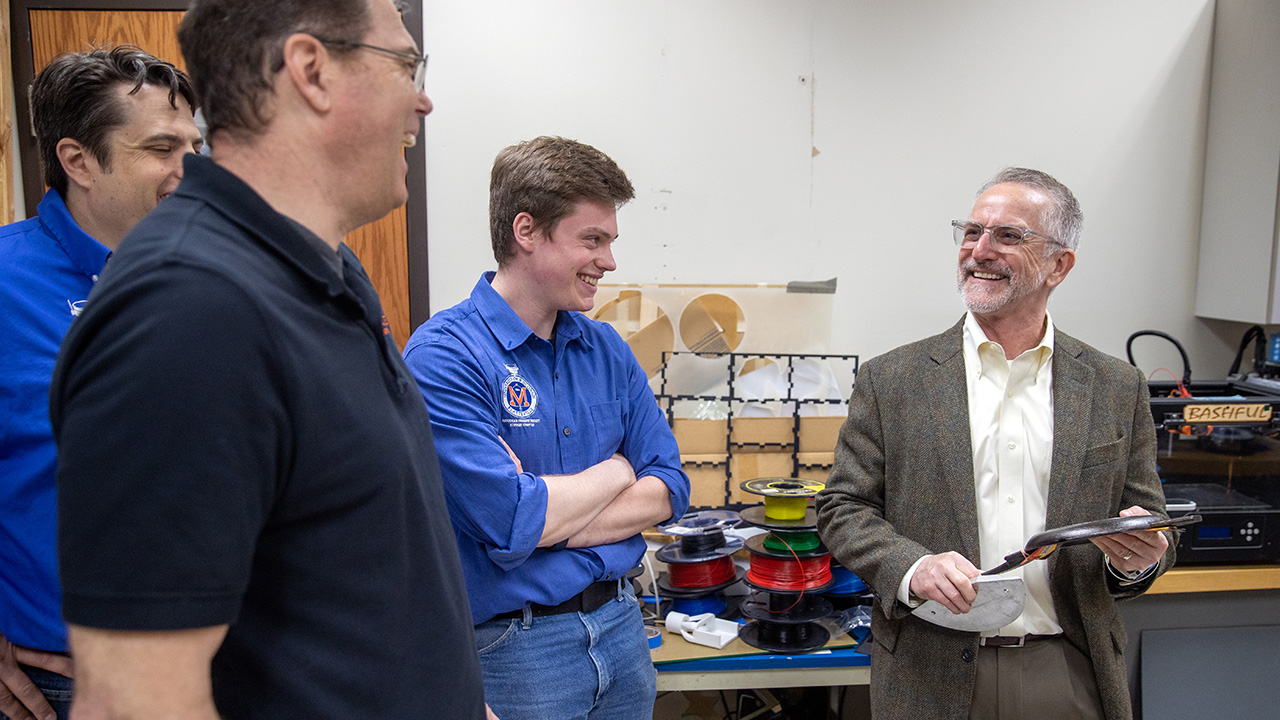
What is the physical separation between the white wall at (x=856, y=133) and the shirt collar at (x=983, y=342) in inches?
41.6

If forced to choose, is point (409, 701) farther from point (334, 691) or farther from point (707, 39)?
point (707, 39)

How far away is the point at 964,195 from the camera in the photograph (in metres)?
2.75

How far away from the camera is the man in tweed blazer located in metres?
1.53

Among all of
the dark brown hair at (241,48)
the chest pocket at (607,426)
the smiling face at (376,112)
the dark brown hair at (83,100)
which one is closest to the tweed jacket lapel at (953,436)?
the chest pocket at (607,426)

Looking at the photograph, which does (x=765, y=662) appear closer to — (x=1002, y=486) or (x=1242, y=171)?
(x=1002, y=486)

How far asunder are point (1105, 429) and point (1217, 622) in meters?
1.17

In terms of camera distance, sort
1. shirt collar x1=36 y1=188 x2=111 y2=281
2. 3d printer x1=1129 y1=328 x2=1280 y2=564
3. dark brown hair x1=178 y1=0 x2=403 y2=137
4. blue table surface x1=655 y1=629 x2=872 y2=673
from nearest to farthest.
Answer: dark brown hair x1=178 y1=0 x2=403 y2=137 < shirt collar x1=36 y1=188 x2=111 y2=281 < blue table surface x1=655 y1=629 x2=872 y2=673 < 3d printer x1=1129 y1=328 x2=1280 y2=564

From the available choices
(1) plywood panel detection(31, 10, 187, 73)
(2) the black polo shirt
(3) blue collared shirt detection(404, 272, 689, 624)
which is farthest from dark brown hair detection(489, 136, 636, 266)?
(1) plywood panel detection(31, 10, 187, 73)

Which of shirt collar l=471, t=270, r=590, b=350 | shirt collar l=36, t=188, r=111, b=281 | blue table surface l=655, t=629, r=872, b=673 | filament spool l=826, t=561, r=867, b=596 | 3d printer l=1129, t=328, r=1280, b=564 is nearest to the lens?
shirt collar l=36, t=188, r=111, b=281

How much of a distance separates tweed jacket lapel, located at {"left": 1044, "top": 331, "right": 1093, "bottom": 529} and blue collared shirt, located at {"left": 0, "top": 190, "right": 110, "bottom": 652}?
1682 millimetres

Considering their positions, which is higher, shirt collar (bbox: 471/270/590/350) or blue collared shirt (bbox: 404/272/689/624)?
shirt collar (bbox: 471/270/590/350)

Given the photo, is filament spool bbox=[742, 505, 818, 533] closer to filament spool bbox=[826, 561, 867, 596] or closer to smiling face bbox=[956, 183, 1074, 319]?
filament spool bbox=[826, 561, 867, 596]

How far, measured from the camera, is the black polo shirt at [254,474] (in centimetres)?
56

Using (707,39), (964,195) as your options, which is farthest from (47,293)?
(964,195)
